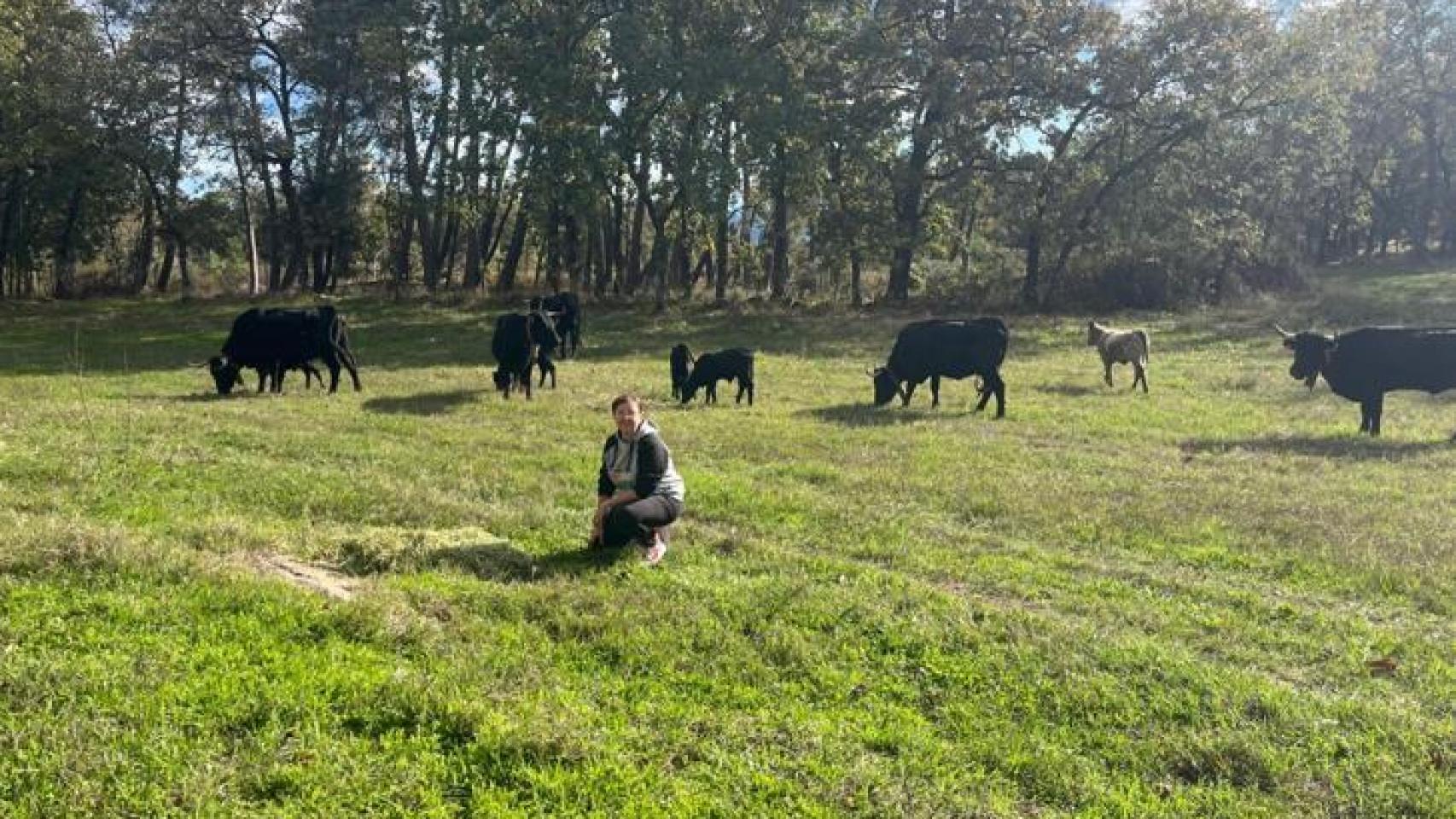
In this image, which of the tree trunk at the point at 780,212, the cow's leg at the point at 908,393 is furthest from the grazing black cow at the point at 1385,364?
the tree trunk at the point at 780,212

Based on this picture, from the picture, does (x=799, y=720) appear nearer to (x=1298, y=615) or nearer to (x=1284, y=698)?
(x=1284, y=698)

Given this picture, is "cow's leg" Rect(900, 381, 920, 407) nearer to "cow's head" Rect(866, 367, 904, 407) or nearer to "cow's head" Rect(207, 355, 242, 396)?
"cow's head" Rect(866, 367, 904, 407)

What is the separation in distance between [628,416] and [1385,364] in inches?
518

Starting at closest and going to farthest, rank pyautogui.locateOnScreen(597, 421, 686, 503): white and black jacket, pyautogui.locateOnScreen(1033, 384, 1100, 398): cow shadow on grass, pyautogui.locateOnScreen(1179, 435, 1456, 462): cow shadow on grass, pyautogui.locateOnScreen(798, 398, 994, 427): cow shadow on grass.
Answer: pyautogui.locateOnScreen(597, 421, 686, 503): white and black jacket
pyautogui.locateOnScreen(1179, 435, 1456, 462): cow shadow on grass
pyautogui.locateOnScreen(798, 398, 994, 427): cow shadow on grass
pyautogui.locateOnScreen(1033, 384, 1100, 398): cow shadow on grass

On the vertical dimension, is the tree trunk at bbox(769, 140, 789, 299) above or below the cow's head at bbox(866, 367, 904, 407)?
above

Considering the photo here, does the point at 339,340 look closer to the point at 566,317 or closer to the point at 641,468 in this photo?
the point at 566,317

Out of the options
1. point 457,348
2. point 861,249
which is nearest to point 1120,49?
point 861,249

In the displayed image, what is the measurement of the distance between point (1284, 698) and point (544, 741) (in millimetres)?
4011

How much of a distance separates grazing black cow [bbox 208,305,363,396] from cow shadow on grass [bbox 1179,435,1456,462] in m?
14.0

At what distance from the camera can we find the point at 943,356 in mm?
17312

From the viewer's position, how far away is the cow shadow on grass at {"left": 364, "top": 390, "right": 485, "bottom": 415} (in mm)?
15625

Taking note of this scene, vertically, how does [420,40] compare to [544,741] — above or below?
above

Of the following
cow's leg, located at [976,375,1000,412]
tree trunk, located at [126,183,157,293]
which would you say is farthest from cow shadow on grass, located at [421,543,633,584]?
tree trunk, located at [126,183,157,293]

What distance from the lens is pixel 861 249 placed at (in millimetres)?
34406
